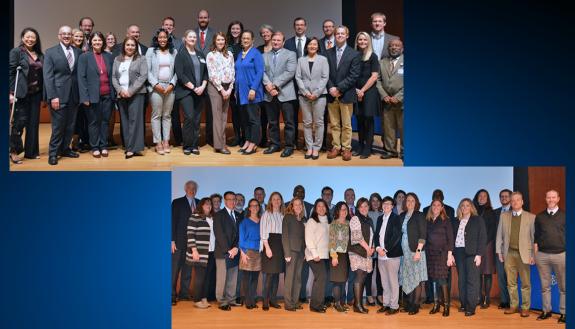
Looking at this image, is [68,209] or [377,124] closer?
[68,209]

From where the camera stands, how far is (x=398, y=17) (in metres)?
9.10

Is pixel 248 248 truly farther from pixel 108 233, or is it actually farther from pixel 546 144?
pixel 546 144

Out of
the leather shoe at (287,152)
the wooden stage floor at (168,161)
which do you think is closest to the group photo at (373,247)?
the wooden stage floor at (168,161)

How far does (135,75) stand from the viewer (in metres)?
9.23

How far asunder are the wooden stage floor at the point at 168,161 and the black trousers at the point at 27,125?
6 cm

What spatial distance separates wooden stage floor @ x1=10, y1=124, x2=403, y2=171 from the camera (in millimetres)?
9016

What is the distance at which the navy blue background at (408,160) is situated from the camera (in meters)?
8.89

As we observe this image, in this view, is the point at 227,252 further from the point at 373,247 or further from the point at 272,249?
the point at 373,247

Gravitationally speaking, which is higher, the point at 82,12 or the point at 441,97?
the point at 82,12

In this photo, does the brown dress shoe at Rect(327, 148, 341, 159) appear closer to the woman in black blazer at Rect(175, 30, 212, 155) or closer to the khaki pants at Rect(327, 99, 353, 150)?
the khaki pants at Rect(327, 99, 353, 150)

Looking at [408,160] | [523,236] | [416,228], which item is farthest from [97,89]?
[523,236]

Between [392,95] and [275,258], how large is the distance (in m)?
1.82

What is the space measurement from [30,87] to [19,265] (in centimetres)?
157

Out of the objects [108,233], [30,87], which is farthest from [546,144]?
[30,87]
